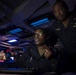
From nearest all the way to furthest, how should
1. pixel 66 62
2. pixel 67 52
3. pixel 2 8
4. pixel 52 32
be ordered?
pixel 66 62 < pixel 67 52 < pixel 52 32 < pixel 2 8

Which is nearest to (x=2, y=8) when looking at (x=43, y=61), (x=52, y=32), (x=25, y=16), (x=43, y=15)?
(x=25, y=16)

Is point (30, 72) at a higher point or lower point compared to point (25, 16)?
lower

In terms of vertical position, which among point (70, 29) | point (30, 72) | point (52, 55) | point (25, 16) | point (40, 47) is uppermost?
point (25, 16)

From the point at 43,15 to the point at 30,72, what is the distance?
520 centimetres

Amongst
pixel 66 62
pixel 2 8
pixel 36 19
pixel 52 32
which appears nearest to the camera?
pixel 66 62

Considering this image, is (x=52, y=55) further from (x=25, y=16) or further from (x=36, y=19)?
(x=36, y=19)

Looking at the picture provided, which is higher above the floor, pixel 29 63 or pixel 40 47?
pixel 40 47

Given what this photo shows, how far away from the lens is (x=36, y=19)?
6594 mm

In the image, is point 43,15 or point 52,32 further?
point 43,15

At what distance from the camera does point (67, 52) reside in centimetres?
166

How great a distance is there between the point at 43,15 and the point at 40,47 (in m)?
4.56

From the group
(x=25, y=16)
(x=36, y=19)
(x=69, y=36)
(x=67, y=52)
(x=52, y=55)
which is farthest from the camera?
(x=36, y=19)

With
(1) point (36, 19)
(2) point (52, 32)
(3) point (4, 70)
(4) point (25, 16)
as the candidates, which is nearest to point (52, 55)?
(3) point (4, 70)

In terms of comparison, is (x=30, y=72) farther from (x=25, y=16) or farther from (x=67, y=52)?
(x=25, y=16)
